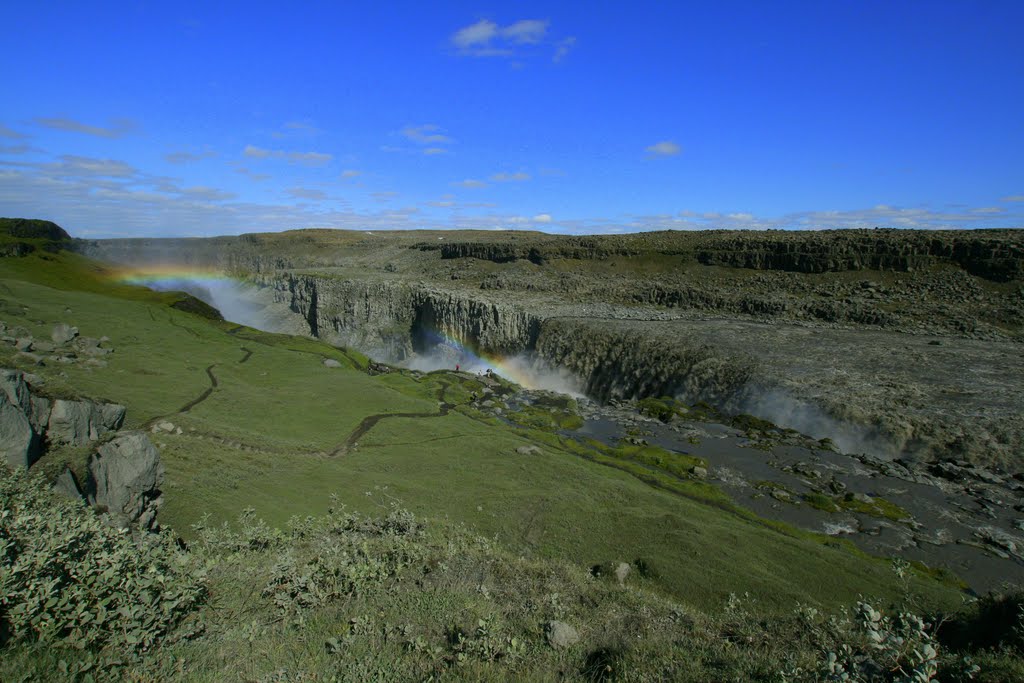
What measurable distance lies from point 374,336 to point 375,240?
2908 inches

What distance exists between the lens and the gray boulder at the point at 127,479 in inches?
621

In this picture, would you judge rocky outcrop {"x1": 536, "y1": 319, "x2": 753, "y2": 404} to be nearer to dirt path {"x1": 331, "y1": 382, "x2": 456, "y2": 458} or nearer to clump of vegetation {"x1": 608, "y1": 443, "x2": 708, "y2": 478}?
clump of vegetation {"x1": 608, "y1": 443, "x2": 708, "y2": 478}

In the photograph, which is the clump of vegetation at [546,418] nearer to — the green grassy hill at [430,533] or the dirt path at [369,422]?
the green grassy hill at [430,533]

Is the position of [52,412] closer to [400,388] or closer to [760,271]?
[400,388]

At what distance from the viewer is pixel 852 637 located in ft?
31.4

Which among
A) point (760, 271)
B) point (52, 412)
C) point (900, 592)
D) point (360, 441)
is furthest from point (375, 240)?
point (900, 592)

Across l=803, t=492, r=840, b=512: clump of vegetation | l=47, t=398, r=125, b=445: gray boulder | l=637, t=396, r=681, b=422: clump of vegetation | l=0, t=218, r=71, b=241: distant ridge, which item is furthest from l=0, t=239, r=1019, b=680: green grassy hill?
l=0, t=218, r=71, b=241: distant ridge

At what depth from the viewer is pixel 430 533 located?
1511 centimetres

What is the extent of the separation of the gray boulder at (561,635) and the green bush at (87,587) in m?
5.79

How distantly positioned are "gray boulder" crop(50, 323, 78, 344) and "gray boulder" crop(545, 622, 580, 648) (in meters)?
37.0

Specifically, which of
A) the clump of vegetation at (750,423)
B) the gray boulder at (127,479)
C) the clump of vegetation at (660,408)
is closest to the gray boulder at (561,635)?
the gray boulder at (127,479)

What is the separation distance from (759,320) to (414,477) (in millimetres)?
42759

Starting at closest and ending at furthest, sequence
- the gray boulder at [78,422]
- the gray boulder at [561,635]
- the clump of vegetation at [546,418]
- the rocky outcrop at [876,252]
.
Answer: the gray boulder at [561,635]
the gray boulder at [78,422]
the clump of vegetation at [546,418]
the rocky outcrop at [876,252]

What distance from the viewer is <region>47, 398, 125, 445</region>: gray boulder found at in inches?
693
